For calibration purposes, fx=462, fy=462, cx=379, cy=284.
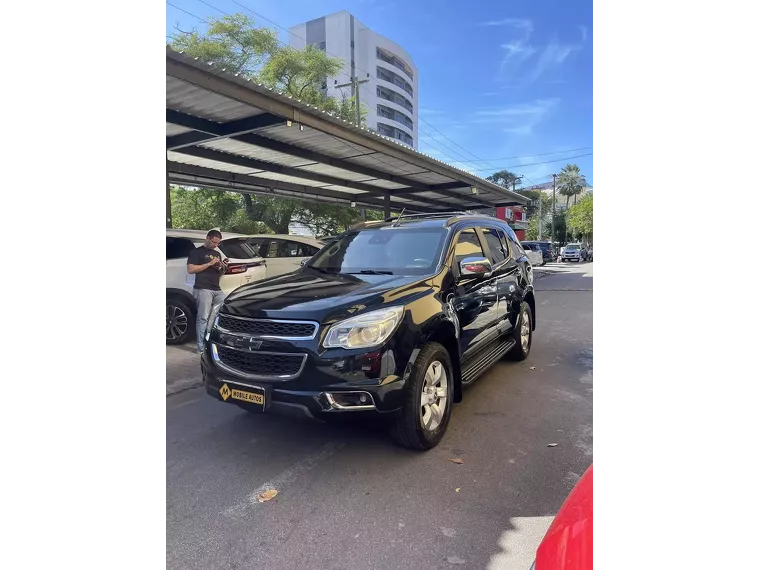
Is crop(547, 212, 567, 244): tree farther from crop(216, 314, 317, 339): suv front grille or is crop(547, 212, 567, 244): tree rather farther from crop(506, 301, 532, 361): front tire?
crop(216, 314, 317, 339): suv front grille

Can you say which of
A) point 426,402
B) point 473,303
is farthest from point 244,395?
point 473,303

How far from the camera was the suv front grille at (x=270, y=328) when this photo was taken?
3.11 m

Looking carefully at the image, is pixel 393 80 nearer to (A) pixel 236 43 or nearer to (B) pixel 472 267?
(A) pixel 236 43

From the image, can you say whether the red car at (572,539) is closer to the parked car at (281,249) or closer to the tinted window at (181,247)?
the tinted window at (181,247)

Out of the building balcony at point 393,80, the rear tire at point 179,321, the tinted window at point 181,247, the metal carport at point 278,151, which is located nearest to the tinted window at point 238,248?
the tinted window at point 181,247

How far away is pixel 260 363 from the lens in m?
3.26

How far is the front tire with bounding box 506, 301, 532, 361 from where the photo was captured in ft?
18.8

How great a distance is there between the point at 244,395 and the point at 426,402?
1.31 meters

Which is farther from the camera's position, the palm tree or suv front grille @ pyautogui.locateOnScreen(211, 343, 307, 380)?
the palm tree

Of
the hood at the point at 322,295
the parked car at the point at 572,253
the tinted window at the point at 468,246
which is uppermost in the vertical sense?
the parked car at the point at 572,253

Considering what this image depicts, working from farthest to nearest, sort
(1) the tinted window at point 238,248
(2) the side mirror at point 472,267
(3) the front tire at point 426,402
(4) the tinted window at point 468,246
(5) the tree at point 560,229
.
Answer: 1. (5) the tree at point 560,229
2. (1) the tinted window at point 238,248
3. (4) the tinted window at point 468,246
4. (2) the side mirror at point 472,267
5. (3) the front tire at point 426,402

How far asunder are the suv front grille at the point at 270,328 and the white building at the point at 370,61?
65.8 meters

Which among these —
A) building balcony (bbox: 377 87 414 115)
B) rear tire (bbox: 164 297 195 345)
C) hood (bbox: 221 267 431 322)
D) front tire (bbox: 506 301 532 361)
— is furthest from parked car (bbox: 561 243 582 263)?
building balcony (bbox: 377 87 414 115)
